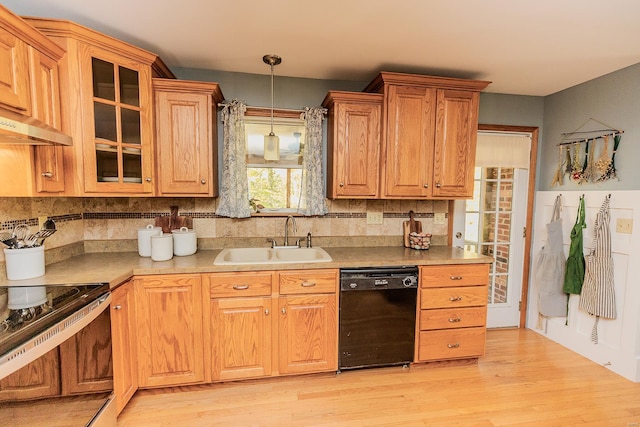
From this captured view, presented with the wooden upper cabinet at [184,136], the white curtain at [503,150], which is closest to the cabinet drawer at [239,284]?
the wooden upper cabinet at [184,136]

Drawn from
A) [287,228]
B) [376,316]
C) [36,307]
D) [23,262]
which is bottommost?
[376,316]

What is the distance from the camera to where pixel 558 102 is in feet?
9.37

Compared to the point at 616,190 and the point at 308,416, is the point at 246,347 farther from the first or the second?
the point at 616,190

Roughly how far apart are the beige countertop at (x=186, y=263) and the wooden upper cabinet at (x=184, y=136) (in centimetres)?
52

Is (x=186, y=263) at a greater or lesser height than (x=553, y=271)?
greater

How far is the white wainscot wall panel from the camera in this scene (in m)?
2.22

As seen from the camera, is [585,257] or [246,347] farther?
[585,257]

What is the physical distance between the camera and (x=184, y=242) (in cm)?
228

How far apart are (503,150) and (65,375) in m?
3.58

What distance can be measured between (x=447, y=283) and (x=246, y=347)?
1.52m

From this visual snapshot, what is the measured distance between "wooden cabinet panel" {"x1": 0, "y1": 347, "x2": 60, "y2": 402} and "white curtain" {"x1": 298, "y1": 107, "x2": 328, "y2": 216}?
71.5 inches

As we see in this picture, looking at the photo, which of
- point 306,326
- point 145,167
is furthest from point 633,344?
point 145,167

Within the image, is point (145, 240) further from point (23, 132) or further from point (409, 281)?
point (409, 281)

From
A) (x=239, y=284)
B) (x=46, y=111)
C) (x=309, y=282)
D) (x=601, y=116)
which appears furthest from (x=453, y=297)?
(x=46, y=111)
